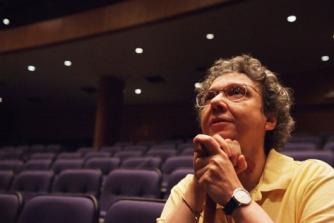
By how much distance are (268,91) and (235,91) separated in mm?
64

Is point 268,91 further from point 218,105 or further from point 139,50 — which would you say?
point 139,50

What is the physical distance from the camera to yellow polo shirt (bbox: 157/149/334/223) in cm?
45

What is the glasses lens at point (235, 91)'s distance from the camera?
547mm

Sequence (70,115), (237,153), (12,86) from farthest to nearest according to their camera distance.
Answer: (70,115)
(12,86)
(237,153)

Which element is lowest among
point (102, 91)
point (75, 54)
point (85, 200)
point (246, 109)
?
point (85, 200)

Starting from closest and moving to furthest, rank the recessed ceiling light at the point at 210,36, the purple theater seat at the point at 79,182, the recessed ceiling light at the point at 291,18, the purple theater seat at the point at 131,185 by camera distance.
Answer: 1. the purple theater seat at the point at 131,185
2. the purple theater seat at the point at 79,182
3. the recessed ceiling light at the point at 291,18
4. the recessed ceiling light at the point at 210,36

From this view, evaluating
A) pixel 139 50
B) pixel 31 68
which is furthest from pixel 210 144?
pixel 31 68

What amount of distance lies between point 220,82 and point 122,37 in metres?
2.78

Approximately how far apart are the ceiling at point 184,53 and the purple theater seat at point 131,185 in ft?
5.63

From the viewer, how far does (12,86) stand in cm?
484

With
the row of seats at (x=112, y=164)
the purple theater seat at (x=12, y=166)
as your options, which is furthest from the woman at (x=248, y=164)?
the purple theater seat at (x=12, y=166)

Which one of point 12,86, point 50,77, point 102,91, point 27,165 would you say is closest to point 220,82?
point 27,165

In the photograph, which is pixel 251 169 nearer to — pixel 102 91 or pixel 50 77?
pixel 102 91

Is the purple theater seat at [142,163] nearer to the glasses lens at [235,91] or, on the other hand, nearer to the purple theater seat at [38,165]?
the purple theater seat at [38,165]
